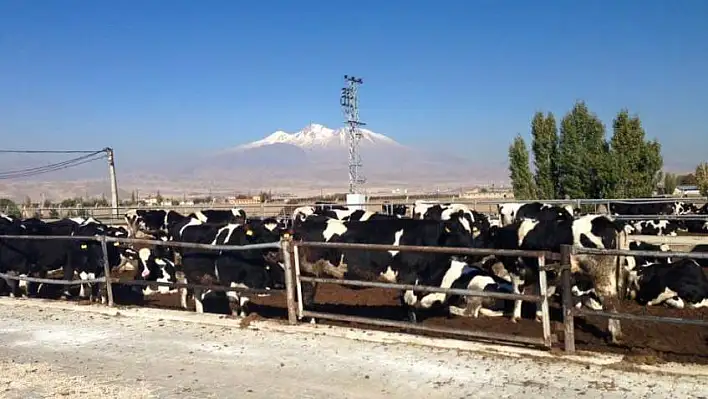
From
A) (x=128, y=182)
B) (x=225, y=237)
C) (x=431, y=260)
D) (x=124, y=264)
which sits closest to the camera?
(x=431, y=260)

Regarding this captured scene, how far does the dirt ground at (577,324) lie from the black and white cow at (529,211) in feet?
14.8

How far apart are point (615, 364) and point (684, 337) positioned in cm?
310

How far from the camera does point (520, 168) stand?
143 feet

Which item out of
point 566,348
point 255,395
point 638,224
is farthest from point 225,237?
point 638,224

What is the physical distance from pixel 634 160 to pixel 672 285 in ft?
86.5

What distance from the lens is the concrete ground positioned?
5602mm

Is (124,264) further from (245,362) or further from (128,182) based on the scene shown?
(128,182)

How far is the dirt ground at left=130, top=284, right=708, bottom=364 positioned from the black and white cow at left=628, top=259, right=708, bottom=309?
0.51 feet

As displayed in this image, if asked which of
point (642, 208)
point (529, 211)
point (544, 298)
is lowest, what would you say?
point (642, 208)

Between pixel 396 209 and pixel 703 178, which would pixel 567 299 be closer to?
pixel 396 209

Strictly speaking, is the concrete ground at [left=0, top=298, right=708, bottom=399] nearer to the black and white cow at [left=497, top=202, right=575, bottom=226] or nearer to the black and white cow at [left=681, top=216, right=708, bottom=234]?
the black and white cow at [left=497, top=202, right=575, bottom=226]

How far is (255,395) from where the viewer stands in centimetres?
568

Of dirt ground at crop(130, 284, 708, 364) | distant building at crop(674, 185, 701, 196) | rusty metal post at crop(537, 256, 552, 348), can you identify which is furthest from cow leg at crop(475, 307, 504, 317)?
distant building at crop(674, 185, 701, 196)

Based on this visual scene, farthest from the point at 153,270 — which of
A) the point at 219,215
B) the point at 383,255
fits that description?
the point at 383,255
